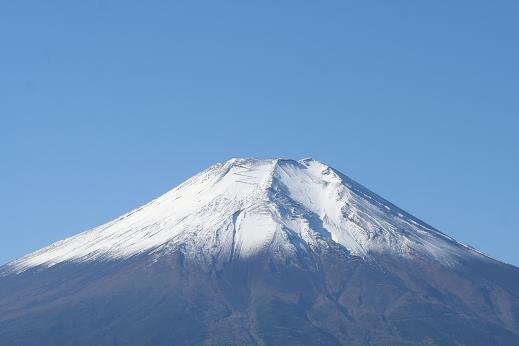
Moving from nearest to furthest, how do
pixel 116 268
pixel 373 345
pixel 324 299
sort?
1. pixel 373 345
2. pixel 324 299
3. pixel 116 268

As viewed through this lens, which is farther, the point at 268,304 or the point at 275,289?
the point at 275,289

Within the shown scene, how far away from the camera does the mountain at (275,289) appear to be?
17000 centimetres

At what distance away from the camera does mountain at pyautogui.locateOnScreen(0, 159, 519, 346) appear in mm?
170000

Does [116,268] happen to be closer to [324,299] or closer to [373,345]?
[324,299]

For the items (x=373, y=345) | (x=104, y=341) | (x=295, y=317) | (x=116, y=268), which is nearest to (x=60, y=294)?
(x=116, y=268)

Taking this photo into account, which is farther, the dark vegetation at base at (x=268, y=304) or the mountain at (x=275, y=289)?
the mountain at (x=275, y=289)

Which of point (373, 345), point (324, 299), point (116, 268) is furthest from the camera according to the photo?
point (116, 268)

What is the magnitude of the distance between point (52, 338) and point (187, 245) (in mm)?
26992

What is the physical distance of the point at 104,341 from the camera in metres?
170

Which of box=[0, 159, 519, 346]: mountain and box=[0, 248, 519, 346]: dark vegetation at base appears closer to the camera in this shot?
box=[0, 248, 519, 346]: dark vegetation at base

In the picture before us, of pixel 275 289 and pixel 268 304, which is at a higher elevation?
pixel 275 289

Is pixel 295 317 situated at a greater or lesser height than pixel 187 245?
lesser

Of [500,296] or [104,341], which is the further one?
[500,296]

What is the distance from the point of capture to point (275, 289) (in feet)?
597
